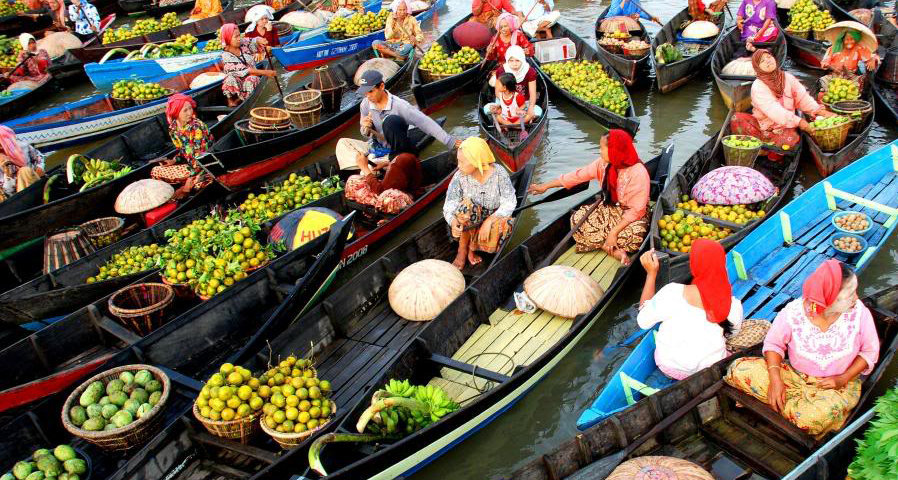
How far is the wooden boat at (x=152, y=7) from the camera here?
17.9 m

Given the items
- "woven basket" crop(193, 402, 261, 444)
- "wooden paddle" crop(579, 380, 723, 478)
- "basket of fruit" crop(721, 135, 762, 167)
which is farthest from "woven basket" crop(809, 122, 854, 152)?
"woven basket" crop(193, 402, 261, 444)

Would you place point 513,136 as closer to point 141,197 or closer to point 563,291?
point 563,291

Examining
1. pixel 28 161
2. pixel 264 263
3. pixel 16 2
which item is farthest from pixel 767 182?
pixel 16 2

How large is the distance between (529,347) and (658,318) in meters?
1.55

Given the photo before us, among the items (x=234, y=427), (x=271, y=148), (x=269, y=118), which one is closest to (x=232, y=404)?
(x=234, y=427)

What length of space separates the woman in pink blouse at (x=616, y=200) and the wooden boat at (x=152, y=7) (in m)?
15.4

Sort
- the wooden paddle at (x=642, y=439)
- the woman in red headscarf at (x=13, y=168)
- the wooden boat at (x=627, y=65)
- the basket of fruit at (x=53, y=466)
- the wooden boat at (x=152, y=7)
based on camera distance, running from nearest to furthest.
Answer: the wooden paddle at (x=642, y=439) → the basket of fruit at (x=53, y=466) → the woman in red headscarf at (x=13, y=168) → the wooden boat at (x=627, y=65) → the wooden boat at (x=152, y=7)

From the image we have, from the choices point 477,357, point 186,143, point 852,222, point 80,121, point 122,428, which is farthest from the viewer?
point 80,121

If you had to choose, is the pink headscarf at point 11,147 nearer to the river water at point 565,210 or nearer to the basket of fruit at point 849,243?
the river water at point 565,210

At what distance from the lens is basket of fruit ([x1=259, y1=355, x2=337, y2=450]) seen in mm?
4414

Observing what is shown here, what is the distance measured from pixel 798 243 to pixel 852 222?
1.76 feet

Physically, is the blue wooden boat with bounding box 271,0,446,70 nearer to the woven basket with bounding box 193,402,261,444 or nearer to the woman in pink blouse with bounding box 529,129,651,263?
the woman in pink blouse with bounding box 529,129,651,263

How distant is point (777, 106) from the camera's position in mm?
7633

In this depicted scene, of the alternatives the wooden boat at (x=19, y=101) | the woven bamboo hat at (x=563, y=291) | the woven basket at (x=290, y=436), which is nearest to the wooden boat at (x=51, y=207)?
the wooden boat at (x=19, y=101)
